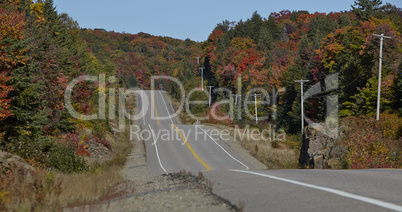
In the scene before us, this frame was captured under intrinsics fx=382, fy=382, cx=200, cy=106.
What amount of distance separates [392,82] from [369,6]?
39.0 meters

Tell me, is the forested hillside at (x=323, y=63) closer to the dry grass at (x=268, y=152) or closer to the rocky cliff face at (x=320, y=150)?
the rocky cliff face at (x=320, y=150)

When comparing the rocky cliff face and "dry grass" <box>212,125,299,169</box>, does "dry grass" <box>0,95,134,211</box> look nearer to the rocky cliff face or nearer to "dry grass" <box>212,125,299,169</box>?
the rocky cliff face

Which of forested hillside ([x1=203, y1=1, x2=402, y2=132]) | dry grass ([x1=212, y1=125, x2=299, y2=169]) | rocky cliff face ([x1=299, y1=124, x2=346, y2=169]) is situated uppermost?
forested hillside ([x1=203, y1=1, x2=402, y2=132])

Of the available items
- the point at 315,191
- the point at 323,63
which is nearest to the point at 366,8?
the point at 323,63

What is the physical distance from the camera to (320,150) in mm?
20641

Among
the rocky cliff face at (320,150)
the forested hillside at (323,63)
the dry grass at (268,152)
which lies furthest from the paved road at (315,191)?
the dry grass at (268,152)

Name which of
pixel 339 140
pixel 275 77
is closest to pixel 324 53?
pixel 275 77

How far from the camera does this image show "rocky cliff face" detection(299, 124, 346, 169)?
1806cm

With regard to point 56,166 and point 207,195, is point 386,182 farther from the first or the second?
point 56,166

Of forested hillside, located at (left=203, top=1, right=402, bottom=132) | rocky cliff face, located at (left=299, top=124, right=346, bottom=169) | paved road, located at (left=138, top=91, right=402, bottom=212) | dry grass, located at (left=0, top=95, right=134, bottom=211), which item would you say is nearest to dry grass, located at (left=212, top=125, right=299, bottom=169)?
rocky cliff face, located at (left=299, top=124, right=346, bottom=169)

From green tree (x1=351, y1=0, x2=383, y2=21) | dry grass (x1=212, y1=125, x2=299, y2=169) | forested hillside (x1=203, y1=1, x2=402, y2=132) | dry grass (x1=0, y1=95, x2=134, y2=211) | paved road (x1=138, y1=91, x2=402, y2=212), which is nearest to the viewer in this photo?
paved road (x1=138, y1=91, x2=402, y2=212)

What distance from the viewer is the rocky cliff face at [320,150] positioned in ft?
59.3

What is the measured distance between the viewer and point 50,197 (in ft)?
27.4

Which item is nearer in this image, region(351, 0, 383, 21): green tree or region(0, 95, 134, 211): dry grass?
region(0, 95, 134, 211): dry grass
